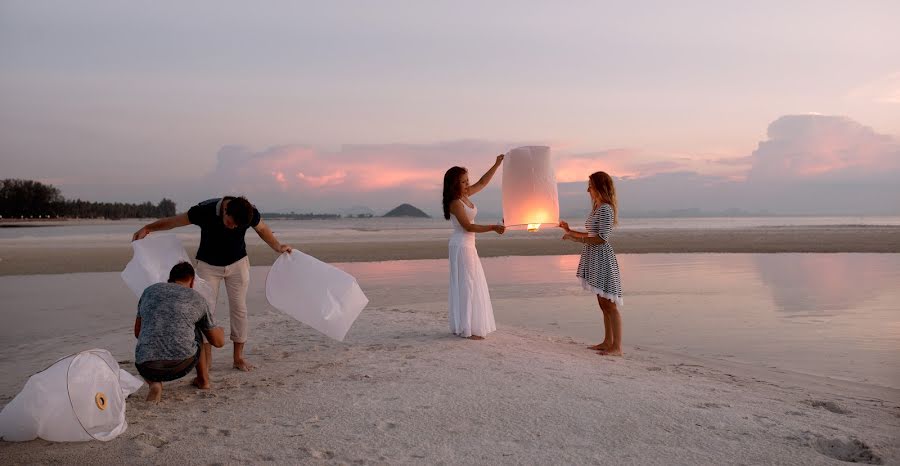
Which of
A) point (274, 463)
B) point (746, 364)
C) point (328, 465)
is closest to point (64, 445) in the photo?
point (274, 463)

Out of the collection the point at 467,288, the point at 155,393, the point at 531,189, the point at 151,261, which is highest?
the point at 531,189

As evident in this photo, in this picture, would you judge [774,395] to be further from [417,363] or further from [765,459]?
[417,363]

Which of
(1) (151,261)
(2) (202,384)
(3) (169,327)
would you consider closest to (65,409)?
(3) (169,327)

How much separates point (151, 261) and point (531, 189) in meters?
4.03

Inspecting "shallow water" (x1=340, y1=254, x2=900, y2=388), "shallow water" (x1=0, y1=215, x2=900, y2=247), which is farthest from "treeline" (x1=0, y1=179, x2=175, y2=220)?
"shallow water" (x1=340, y1=254, x2=900, y2=388)

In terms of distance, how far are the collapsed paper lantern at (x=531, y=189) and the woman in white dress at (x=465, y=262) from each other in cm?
30

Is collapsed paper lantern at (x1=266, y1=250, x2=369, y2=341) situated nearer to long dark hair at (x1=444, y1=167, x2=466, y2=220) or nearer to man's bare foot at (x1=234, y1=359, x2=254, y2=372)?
man's bare foot at (x1=234, y1=359, x2=254, y2=372)

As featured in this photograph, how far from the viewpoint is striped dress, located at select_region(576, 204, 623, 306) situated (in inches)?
271

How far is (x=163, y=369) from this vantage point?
5.02 meters

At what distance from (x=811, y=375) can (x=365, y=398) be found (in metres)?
4.46

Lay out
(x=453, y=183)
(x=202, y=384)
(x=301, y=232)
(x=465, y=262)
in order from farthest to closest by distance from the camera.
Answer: (x=301, y=232) → (x=465, y=262) → (x=453, y=183) → (x=202, y=384)

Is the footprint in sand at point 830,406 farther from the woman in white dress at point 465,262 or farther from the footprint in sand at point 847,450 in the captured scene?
the woman in white dress at point 465,262

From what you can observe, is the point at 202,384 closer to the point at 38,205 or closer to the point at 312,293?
the point at 312,293

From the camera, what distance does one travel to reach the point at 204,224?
5.78m
